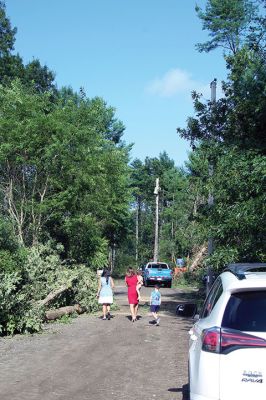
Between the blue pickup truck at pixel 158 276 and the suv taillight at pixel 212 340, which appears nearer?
the suv taillight at pixel 212 340

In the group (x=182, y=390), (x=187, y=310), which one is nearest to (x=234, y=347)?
(x=187, y=310)

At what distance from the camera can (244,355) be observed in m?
4.17

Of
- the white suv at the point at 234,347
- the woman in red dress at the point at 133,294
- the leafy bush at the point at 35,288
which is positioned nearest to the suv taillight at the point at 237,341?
the white suv at the point at 234,347

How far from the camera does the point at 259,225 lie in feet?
40.7

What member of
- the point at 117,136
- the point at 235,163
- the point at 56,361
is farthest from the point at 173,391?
the point at 117,136

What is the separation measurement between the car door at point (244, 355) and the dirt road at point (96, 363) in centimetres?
336

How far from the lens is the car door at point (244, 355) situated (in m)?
4.12

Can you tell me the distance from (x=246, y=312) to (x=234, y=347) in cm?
33

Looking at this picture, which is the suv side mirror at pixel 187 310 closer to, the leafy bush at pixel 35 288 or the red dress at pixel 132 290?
the leafy bush at pixel 35 288

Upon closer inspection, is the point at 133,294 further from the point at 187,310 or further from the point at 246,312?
the point at 246,312

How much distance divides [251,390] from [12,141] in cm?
1693

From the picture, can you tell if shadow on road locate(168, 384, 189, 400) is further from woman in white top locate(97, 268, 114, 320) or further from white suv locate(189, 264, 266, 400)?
woman in white top locate(97, 268, 114, 320)

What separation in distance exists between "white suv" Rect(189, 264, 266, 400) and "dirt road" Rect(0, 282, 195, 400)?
320cm

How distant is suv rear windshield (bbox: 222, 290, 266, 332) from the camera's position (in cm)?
434
